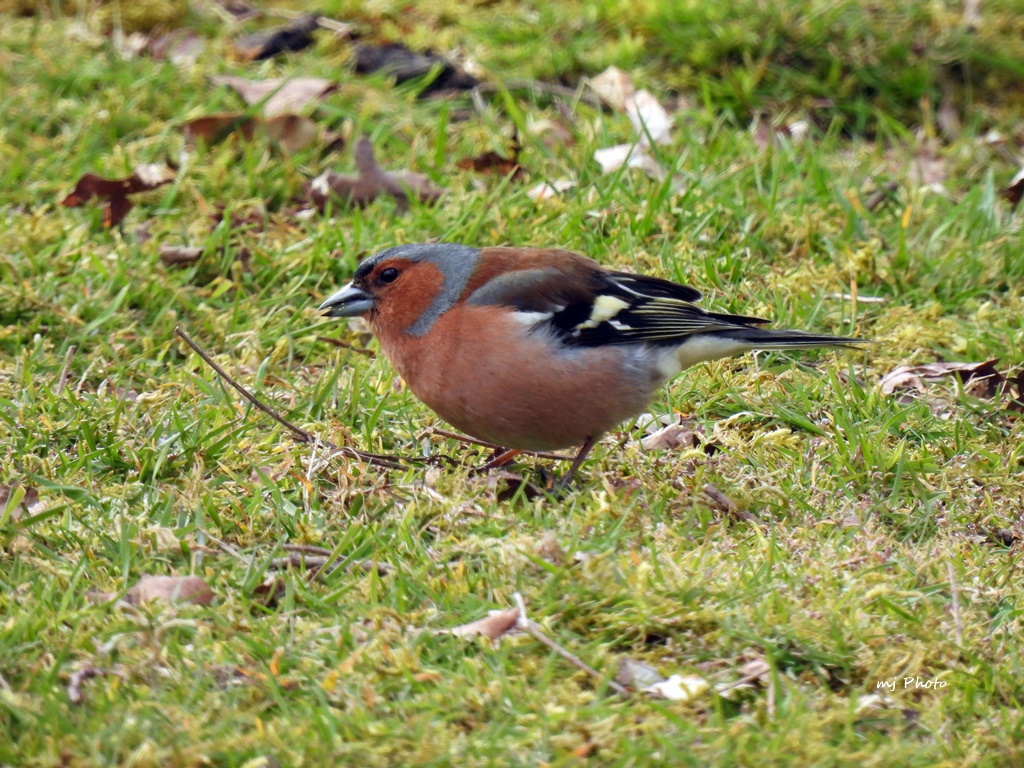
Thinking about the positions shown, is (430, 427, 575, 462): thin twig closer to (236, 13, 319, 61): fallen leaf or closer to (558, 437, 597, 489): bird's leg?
(558, 437, 597, 489): bird's leg

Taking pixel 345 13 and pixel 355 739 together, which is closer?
pixel 355 739

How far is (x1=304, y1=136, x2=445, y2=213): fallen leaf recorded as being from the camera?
586 cm

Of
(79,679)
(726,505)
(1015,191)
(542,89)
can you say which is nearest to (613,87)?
(542,89)

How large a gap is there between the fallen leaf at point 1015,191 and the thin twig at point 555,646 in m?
3.85

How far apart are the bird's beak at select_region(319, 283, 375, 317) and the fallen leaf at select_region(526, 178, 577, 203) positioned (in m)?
1.43

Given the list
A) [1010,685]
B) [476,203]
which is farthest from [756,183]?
[1010,685]

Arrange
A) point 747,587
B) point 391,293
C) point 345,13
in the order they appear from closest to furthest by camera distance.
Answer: point 747,587, point 391,293, point 345,13

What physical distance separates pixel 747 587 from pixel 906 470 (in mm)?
1044

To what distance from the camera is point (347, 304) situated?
4523mm

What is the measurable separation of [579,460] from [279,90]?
10.8 feet

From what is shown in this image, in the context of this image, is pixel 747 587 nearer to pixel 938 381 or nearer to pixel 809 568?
pixel 809 568

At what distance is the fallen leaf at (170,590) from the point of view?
128 inches

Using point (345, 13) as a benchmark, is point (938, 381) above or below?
below

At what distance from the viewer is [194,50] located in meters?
7.00
